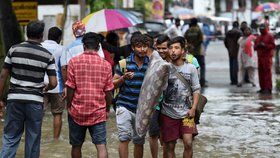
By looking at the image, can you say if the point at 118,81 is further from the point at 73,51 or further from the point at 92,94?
the point at 73,51

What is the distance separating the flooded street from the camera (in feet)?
31.8

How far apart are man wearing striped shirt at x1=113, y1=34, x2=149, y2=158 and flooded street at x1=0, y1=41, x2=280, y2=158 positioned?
1556mm

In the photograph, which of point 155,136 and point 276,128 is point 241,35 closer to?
point 276,128

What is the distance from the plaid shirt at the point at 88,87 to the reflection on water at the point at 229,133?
2055 millimetres

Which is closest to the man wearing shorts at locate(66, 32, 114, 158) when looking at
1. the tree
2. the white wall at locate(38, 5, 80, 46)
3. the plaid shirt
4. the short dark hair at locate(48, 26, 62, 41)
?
the plaid shirt

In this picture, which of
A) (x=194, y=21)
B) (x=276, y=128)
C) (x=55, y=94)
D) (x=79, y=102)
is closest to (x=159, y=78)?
(x=79, y=102)

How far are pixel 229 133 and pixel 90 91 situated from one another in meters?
4.46

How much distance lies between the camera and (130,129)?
25.8 ft

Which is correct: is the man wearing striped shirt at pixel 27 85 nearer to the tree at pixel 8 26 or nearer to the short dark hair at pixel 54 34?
the short dark hair at pixel 54 34

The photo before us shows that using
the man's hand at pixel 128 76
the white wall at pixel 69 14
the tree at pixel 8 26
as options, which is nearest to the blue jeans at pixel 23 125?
the man's hand at pixel 128 76

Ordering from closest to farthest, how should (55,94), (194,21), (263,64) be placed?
(55,94), (263,64), (194,21)

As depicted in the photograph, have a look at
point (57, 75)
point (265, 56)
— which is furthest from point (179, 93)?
point (265, 56)

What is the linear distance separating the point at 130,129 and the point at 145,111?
470mm

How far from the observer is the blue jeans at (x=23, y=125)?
7504mm
